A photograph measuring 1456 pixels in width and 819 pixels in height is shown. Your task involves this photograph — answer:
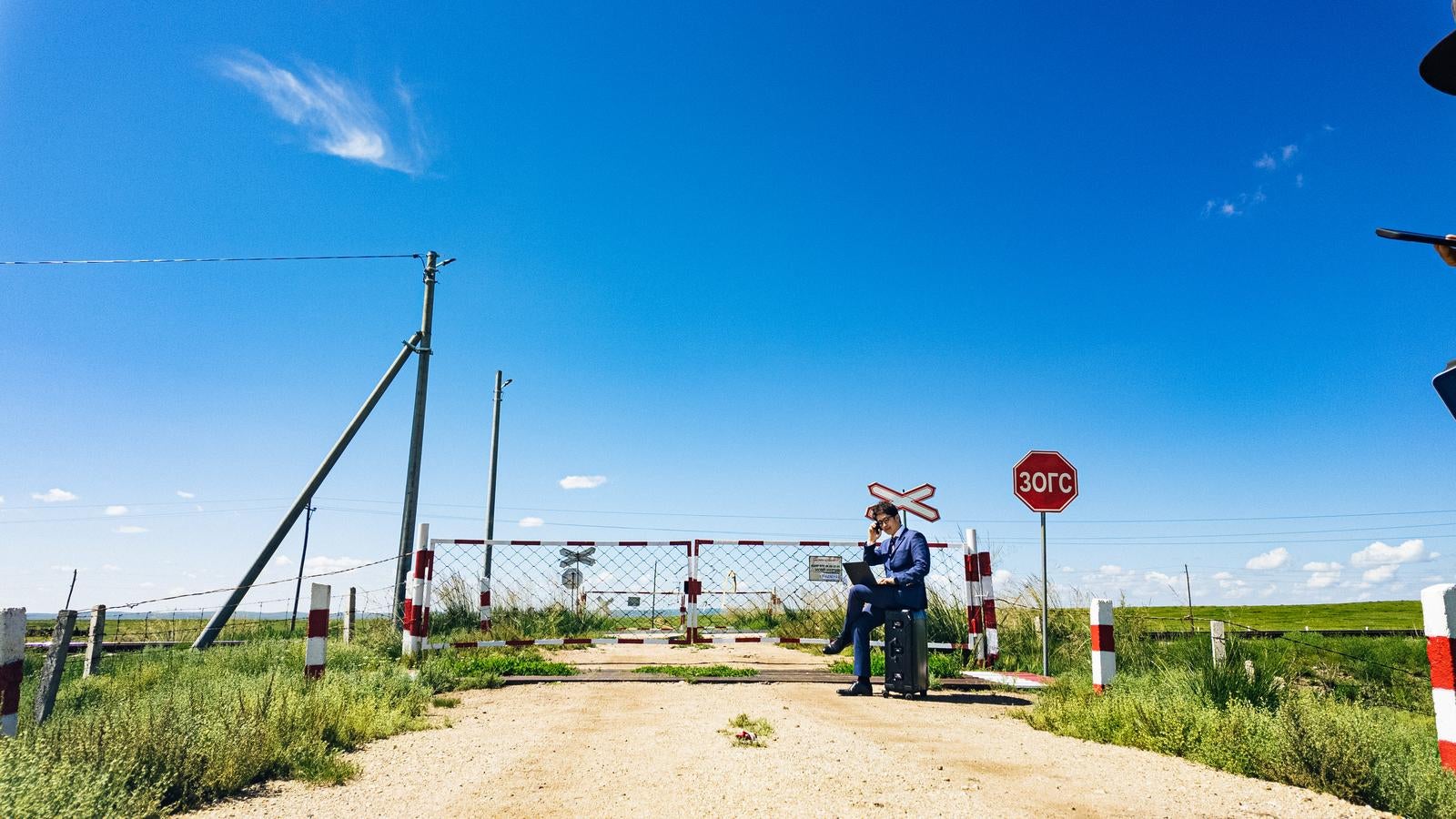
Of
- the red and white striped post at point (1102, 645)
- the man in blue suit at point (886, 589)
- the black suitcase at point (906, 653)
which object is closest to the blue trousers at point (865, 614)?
the man in blue suit at point (886, 589)

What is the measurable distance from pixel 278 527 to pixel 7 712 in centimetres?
1233

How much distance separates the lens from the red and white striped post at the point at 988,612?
11336 mm

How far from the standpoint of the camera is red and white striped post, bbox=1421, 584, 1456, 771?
4523mm

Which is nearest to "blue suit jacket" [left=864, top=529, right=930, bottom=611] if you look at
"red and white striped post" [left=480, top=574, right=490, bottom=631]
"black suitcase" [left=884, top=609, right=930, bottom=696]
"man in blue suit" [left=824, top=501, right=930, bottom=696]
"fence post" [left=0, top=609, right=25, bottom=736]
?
"man in blue suit" [left=824, top=501, right=930, bottom=696]

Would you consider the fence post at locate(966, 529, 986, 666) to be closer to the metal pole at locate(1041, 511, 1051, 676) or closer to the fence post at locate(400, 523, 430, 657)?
the metal pole at locate(1041, 511, 1051, 676)

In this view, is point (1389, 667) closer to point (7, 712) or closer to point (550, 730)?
point (550, 730)

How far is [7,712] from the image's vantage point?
5.26 meters

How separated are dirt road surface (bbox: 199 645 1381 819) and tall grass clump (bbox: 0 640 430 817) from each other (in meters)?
0.22

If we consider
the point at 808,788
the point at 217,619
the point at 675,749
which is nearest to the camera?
the point at 808,788

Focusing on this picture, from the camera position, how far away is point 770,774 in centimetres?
482

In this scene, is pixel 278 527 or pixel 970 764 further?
pixel 278 527

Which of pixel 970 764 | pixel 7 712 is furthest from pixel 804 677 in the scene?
pixel 7 712

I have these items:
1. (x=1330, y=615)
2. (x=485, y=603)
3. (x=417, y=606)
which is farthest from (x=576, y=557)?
(x=1330, y=615)

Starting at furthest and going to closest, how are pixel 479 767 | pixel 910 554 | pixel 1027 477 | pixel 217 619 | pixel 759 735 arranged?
pixel 217 619
pixel 1027 477
pixel 910 554
pixel 759 735
pixel 479 767
